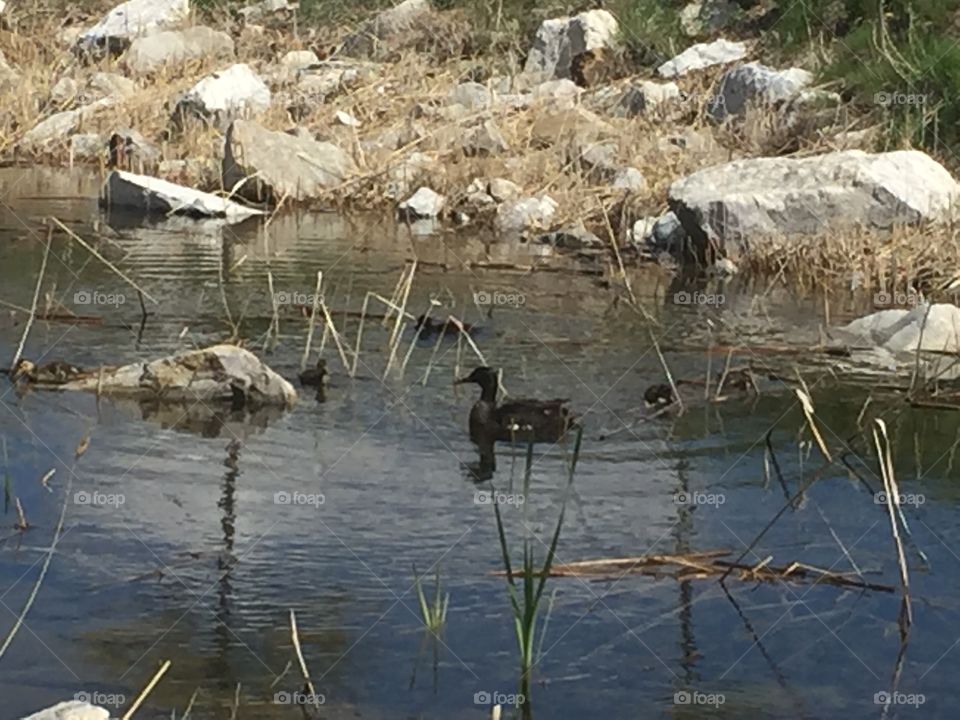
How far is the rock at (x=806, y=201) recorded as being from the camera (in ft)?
44.1

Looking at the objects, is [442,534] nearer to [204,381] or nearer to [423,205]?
[204,381]

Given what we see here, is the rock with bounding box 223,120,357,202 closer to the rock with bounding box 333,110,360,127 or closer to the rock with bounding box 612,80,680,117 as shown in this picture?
the rock with bounding box 333,110,360,127

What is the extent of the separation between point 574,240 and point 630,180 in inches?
47.6

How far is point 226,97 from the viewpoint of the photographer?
18.8 metres

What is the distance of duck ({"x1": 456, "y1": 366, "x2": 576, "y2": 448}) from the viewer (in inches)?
332

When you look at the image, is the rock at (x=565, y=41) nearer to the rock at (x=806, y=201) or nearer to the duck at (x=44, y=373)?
the rock at (x=806, y=201)

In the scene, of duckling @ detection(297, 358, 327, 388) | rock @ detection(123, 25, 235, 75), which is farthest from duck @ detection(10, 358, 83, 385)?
rock @ detection(123, 25, 235, 75)

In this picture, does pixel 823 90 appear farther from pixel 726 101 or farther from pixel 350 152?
pixel 350 152

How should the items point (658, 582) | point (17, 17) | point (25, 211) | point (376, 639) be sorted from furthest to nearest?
point (17, 17)
point (25, 211)
point (658, 582)
point (376, 639)

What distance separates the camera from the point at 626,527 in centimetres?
726

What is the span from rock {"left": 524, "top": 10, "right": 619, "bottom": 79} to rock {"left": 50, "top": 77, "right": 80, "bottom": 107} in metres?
4.52

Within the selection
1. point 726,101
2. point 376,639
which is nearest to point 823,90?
point 726,101

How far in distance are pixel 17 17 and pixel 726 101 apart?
971 cm

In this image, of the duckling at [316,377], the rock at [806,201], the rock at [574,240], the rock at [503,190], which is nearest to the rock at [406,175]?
the rock at [503,190]
